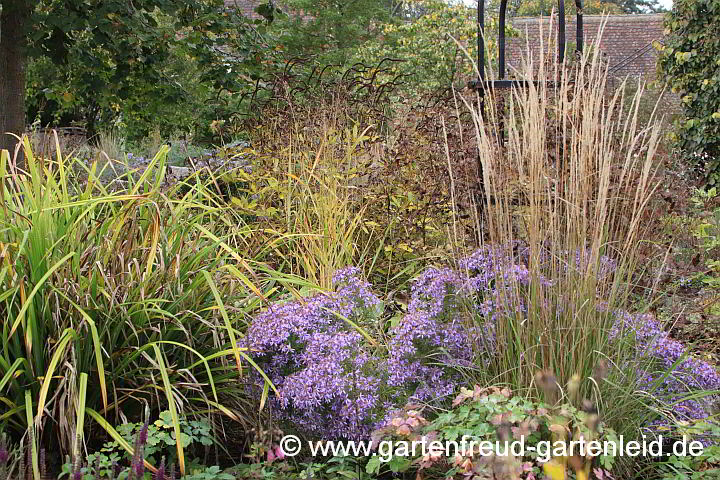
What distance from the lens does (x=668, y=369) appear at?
2.71 meters

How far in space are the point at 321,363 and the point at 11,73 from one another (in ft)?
15.1

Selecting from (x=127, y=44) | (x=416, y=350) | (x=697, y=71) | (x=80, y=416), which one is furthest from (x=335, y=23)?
(x=80, y=416)

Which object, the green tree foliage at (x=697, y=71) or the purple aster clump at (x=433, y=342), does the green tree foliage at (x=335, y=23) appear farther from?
the purple aster clump at (x=433, y=342)

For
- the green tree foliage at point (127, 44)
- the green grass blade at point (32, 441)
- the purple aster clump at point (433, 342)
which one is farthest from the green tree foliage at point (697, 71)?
the green grass blade at point (32, 441)

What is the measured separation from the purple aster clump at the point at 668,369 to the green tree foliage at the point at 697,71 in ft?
18.2

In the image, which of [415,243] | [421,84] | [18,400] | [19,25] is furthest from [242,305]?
[421,84]

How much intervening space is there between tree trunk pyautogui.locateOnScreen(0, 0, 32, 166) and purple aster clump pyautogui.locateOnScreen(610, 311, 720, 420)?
4.91 m

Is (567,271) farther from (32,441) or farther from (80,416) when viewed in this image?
(32,441)

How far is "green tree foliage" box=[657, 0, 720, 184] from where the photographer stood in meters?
7.63

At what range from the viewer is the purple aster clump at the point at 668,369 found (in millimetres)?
2676

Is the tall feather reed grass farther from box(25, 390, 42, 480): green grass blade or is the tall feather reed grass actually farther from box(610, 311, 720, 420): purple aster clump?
box(25, 390, 42, 480): green grass blade

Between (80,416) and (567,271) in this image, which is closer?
(80,416)

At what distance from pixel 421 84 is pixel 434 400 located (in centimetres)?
1240

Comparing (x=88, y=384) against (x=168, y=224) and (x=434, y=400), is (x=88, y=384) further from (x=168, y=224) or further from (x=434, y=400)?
(x=434, y=400)
